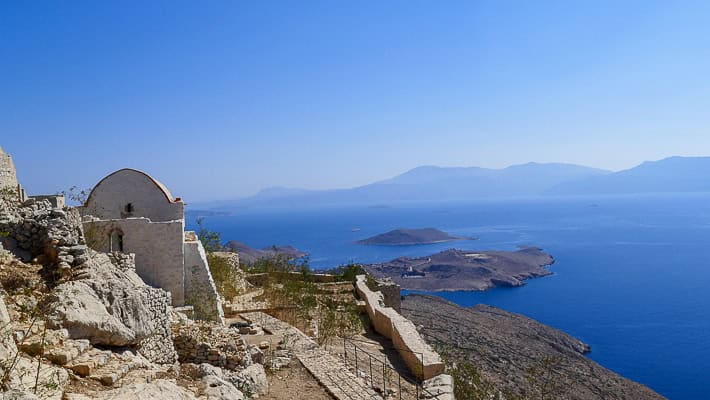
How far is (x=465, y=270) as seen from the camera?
73750 millimetres

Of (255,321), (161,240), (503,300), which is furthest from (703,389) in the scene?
(161,240)

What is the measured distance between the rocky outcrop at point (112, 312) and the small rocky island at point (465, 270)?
6000cm

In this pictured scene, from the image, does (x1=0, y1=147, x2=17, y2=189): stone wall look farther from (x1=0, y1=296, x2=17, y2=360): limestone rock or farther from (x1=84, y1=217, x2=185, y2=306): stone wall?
(x1=0, y1=296, x2=17, y2=360): limestone rock

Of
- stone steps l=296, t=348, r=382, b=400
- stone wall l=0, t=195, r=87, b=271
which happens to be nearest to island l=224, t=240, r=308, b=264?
stone steps l=296, t=348, r=382, b=400

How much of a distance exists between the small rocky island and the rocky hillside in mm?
21818

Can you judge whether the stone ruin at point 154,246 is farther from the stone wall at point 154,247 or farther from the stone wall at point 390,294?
the stone wall at point 390,294

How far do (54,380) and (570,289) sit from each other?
233 ft

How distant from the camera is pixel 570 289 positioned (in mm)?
66812

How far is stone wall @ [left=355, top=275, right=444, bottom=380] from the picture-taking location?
1034cm

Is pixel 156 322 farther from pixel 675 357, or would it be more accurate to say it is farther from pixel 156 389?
pixel 675 357

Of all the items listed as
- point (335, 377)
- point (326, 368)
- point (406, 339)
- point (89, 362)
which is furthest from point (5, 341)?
point (406, 339)

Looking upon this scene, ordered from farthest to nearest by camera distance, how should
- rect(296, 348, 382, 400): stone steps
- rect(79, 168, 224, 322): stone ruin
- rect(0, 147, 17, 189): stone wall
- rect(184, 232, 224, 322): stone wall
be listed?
rect(184, 232, 224, 322): stone wall → rect(79, 168, 224, 322): stone ruin → rect(0, 147, 17, 189): stone wall → rect(296, 348, 382, 400): stone steps

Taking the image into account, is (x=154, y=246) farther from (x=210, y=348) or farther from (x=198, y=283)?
(x=210, y=348)

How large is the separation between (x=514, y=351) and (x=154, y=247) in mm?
26913
